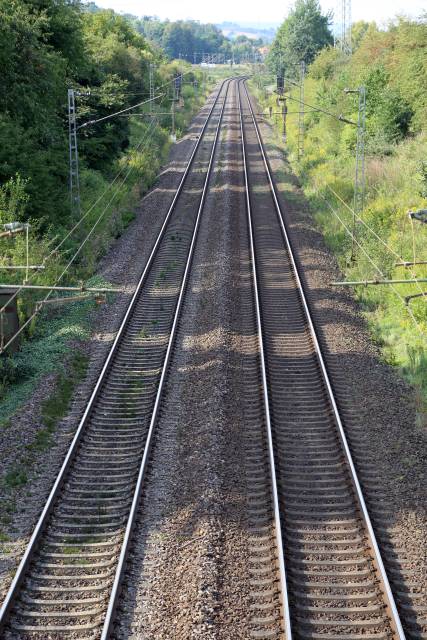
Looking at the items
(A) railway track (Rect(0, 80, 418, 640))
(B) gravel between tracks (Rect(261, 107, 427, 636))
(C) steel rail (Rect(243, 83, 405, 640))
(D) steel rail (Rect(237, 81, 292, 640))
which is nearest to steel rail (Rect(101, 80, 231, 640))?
(A) railway track (Rect(0, 80, 418, 640))

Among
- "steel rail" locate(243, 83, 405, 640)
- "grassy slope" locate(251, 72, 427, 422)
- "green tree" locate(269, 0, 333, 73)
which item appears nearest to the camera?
"steel rail" locate(243, 83, 405, 640)

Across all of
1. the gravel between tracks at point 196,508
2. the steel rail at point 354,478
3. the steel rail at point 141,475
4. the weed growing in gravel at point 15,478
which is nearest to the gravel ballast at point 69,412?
the weed growing in gravel at point 15,478

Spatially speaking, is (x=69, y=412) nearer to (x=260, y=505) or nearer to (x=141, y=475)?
(x=141, y=475)

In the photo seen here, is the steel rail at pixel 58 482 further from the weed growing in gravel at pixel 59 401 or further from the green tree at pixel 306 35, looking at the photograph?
the green tree at pixel 306 35

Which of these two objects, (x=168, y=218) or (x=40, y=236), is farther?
(x=168, y=218)

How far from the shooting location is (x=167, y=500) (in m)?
12.3

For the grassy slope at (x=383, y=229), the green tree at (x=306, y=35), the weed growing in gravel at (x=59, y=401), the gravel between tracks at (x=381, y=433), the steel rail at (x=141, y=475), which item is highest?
the green tree at (x=306, y=35)

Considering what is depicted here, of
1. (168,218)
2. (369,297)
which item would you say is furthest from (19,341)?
(168,218)

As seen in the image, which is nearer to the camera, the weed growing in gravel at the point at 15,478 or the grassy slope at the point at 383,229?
the weed growing in gravel at the point at 15,478

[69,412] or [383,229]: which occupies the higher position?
[383,229]

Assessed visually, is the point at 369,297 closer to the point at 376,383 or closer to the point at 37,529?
the point at 376,383

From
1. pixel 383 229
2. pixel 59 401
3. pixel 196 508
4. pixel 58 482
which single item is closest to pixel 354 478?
pixel 196 508

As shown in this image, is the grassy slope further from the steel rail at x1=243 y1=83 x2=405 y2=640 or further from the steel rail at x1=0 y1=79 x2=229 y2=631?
the steel rail at x1=0 y1=79 x2=229 y2=631

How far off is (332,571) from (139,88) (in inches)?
1878
